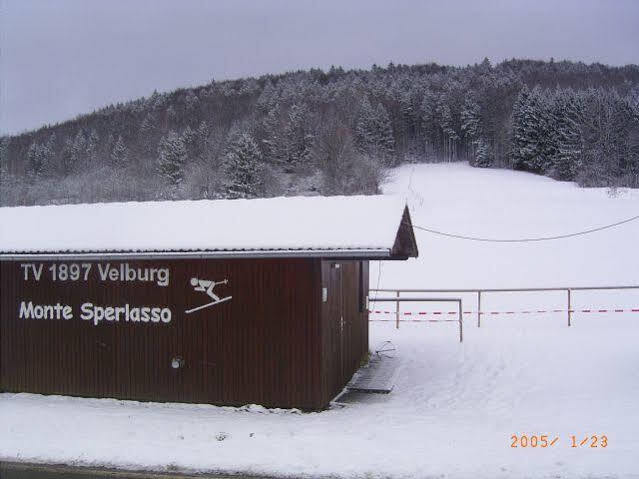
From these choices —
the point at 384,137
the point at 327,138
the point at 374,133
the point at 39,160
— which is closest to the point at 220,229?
the point at 327,138

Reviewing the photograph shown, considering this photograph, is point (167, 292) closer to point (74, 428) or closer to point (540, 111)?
point (74, 428)

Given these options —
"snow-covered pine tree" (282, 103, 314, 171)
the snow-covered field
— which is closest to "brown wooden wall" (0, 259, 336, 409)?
the snow-covered field

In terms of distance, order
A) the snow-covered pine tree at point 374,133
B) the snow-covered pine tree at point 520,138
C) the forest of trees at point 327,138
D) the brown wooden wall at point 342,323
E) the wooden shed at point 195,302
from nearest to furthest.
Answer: the wooden shed at point 195,302 < the brown wooden wall at point 342,323 < the forest of trees at point 327,138 < the snow-covered pine tree at point 520,138 < the snow-covered pine tree at point 374,133

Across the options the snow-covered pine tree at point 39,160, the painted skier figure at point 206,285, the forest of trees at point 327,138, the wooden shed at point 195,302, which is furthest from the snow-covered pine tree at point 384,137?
the painted skier figure at point 206,285

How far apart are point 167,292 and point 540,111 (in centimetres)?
6251

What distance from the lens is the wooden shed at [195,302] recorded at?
9.52 m

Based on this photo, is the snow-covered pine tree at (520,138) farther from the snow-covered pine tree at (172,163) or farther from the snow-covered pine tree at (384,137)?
the snow-covered pine tree at (172,163)

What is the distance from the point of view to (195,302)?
32.9 feet

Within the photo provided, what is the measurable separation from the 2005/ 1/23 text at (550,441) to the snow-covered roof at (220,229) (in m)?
3.22

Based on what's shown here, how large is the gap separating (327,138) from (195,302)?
5221 centimetres

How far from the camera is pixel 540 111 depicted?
64312 millimetres

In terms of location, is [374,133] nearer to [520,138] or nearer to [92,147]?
[520,138]

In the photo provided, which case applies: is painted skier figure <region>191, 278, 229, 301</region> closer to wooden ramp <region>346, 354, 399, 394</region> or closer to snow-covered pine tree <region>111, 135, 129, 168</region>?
wooden ramp <region>346, 354, 399, 394</region>

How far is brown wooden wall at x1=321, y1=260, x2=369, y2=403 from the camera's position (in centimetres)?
977
